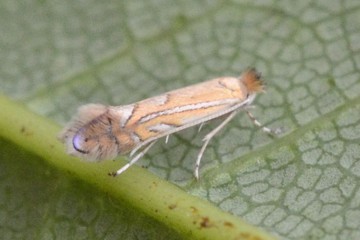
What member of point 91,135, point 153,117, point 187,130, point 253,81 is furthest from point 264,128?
point 91,135

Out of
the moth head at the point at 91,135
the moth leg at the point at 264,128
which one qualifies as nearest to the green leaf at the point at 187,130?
the moth leg at the point at 264,128

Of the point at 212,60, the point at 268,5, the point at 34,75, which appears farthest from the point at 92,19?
the point at 268,5

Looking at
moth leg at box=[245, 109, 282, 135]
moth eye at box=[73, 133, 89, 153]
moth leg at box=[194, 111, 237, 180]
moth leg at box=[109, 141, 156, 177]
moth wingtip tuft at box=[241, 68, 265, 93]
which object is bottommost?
moth eye at box=[73, 133, 89, 153]

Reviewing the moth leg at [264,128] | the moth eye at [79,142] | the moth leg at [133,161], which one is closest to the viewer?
the moth eye at [79,142]

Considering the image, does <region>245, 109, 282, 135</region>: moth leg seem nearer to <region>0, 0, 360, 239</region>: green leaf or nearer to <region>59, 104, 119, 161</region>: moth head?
<region>0, 0, 360, 239</region>: green leaf

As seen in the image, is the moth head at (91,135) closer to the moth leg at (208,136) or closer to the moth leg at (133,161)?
the moth leg at (133,161)

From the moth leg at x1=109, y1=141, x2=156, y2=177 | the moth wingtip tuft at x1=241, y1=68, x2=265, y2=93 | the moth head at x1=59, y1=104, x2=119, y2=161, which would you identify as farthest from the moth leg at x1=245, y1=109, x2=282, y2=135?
the moth head at x1=59, y1=104, x2=119, y2=161
